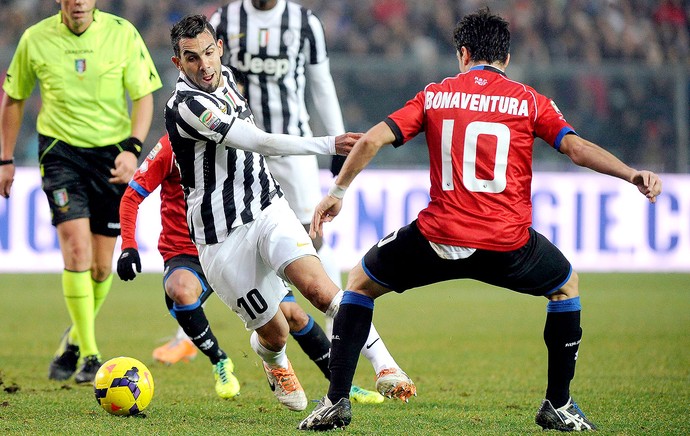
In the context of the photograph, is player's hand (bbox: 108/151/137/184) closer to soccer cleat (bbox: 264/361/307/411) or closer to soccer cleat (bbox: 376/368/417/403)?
soccer cleat (bbox: 264/361/307/411)

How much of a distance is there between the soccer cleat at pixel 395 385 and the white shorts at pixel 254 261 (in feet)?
2.21

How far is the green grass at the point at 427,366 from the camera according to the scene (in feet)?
17.3

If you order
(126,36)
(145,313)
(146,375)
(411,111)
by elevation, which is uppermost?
(126,36)

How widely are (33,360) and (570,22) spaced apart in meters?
11.2

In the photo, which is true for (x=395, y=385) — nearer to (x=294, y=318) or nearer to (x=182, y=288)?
(x=294, y=318)

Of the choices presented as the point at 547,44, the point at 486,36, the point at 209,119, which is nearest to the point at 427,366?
the point at 209,119

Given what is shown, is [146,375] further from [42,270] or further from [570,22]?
[570,22]

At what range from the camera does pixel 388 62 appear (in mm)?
14422

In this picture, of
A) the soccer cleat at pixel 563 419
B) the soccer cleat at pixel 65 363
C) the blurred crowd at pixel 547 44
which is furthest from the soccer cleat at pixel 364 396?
the blurred crowd at pixel 547 44

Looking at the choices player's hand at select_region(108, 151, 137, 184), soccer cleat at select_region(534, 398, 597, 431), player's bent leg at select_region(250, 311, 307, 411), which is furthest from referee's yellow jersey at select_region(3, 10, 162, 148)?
soccer cleat at select_region(534, 398, 597, 431)

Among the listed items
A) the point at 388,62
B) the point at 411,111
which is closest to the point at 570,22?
the point at 388,62

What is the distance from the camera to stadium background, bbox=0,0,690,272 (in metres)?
13.7

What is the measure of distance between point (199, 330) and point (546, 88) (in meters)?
9.61

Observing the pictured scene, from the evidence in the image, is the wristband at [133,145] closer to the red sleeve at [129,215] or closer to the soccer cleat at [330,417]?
the red sleeve at [129,215]
